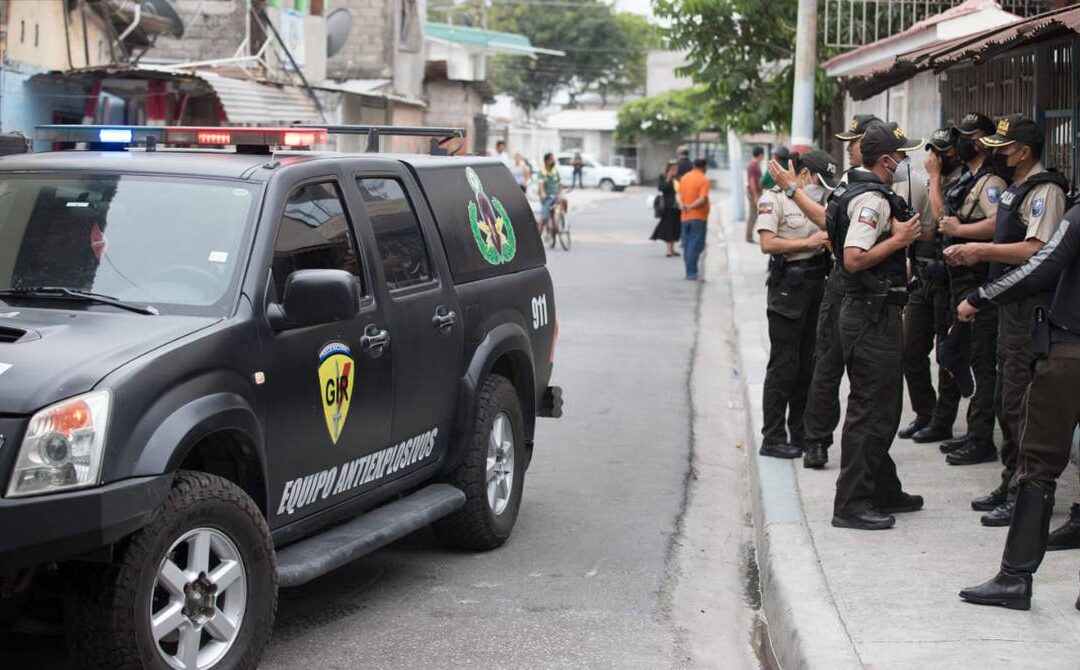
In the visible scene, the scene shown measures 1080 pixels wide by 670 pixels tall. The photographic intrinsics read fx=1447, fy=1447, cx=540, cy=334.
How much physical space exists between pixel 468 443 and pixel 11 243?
2311 mm

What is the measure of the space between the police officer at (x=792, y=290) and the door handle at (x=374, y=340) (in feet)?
10.3

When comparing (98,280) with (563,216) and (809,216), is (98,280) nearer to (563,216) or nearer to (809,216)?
(809,216)

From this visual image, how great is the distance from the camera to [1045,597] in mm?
5953

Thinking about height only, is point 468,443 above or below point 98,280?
below

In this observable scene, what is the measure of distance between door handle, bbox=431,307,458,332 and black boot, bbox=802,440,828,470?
9.45 ft

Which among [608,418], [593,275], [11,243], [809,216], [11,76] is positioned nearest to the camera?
[11,243]

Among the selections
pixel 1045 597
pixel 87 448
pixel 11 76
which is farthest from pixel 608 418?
pixel 11 76

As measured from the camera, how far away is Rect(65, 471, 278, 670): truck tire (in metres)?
4.44

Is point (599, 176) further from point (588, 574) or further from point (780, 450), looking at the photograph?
point (588, 574)

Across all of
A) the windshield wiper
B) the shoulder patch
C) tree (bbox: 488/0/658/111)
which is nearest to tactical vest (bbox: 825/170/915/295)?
the shoulder patch

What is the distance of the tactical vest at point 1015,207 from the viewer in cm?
692

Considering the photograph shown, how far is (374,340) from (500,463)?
1.56m

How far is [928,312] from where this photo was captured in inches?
360

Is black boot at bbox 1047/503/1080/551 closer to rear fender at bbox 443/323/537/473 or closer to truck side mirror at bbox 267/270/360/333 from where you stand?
rear fender at bbox 443/323/537/473
